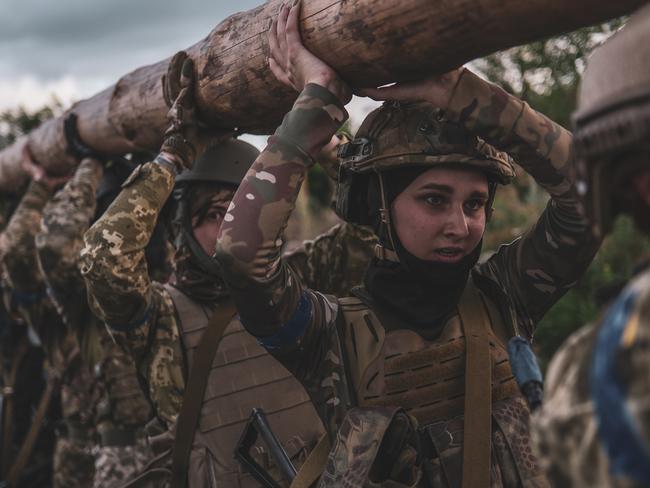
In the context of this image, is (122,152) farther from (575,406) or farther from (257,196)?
(575,406)

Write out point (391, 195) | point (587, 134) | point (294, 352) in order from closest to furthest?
1. point (587, 134)
2. point (294, 352)
3. point (391, 195)

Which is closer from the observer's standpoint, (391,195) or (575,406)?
(575,406)

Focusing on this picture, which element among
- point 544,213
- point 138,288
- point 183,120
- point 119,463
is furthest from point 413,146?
point 119,463

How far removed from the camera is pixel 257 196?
7.68 feet

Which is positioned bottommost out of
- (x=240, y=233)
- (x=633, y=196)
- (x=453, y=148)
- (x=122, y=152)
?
(x=633, y=196)

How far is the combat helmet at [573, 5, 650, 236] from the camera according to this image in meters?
1.24

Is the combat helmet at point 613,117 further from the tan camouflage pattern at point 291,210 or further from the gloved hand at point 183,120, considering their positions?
the gloved hand at point 183,120

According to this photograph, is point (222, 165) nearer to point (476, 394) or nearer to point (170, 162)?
point (170, 162)

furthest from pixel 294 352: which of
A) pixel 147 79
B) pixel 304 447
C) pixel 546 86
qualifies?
pixel 546 86

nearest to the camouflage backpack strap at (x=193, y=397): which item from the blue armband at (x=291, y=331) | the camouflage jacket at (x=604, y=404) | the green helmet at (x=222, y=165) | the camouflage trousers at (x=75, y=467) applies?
the green helmet at (x=222, y=165)

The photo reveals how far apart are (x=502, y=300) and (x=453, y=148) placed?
518 millimetres

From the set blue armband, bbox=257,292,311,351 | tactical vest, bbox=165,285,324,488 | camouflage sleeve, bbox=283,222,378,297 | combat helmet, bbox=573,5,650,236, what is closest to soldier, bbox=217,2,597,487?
blue armband, bbox=257,292,311,351

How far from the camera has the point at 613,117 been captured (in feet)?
4.16

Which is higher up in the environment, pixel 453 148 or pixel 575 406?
pixel 453 148
